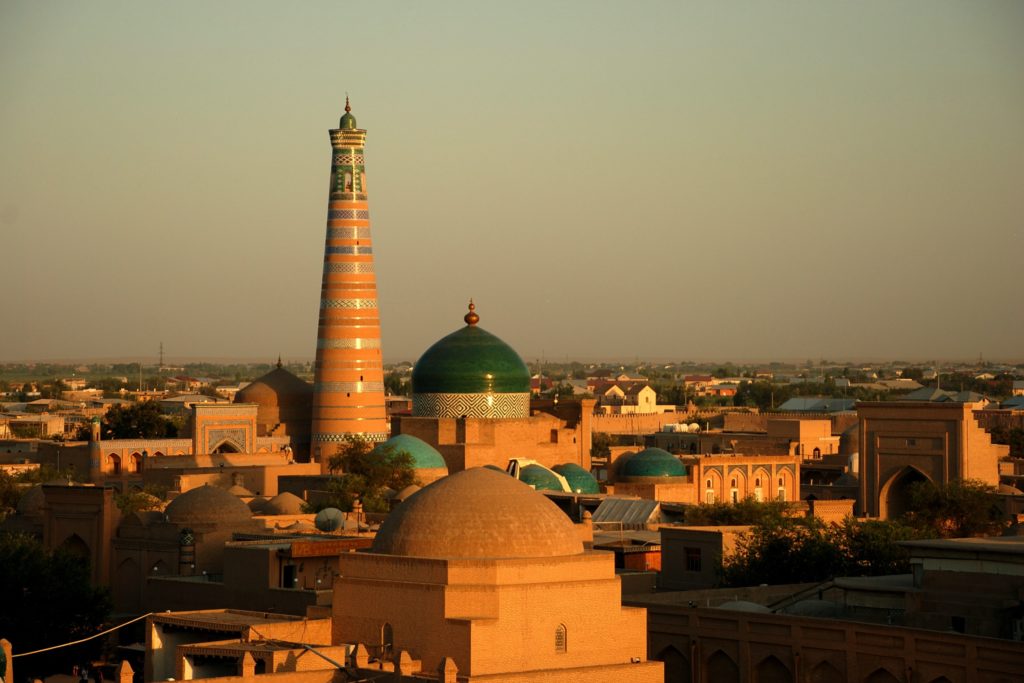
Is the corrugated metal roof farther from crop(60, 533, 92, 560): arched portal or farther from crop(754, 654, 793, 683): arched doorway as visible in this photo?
crop(754, 654, 793, 683): arched doorway

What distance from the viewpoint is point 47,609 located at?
2836cm

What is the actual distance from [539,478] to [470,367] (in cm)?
639

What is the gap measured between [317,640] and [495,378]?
84.1ft

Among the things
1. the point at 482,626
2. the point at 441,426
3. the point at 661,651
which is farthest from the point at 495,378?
the point at 482,626

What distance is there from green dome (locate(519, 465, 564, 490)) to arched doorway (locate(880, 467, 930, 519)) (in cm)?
667

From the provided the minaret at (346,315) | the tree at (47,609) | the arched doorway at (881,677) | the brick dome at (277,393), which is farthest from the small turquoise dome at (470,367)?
the arched doorway at (881,677)

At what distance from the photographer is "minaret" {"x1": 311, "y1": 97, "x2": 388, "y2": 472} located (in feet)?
165

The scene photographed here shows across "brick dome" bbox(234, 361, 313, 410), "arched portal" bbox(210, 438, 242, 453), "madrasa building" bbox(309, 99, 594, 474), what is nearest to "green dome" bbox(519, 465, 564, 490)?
"madrasa building" bbox(309, 99, 594, 474)

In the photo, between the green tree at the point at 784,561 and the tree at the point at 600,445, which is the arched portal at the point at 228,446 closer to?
the tree at the point at 600,445

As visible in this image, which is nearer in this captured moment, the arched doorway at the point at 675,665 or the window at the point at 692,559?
the arched doorway at the point at 675,665

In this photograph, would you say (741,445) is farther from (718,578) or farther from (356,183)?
(718,578)

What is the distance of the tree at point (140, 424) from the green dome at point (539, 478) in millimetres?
20066

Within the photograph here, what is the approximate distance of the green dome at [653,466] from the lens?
148 feet

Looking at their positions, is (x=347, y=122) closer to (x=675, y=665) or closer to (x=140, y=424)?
(x=140, y=424)
